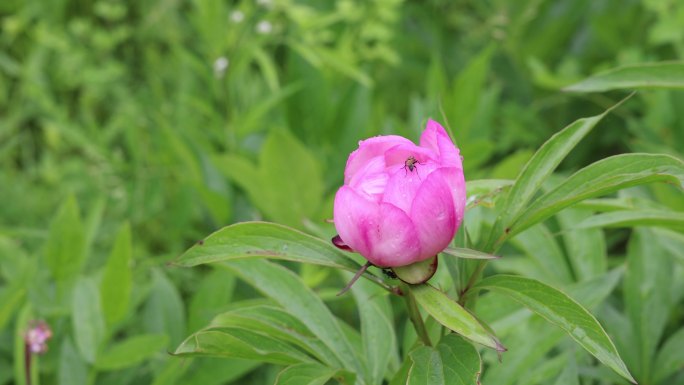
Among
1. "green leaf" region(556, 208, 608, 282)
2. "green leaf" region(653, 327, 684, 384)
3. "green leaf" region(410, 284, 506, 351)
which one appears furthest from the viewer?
"green leaf" region(556, 208, 608, 282)

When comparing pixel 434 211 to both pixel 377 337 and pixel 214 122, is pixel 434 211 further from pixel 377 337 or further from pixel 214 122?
pixel 214 122

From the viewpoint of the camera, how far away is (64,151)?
8.07ft

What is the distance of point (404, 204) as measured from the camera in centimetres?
66

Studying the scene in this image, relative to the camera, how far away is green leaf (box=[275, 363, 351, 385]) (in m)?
0.74

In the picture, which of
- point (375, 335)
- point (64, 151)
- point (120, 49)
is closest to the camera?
point (375, 335)

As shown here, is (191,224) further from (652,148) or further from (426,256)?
(426,256)

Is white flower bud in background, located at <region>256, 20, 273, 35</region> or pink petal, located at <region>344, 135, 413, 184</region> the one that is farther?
white flower bud in background, located at <region>256, 20, 273, 35</region>

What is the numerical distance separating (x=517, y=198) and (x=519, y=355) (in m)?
0.30

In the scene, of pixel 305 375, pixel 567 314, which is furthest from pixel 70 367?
pixel 567 314

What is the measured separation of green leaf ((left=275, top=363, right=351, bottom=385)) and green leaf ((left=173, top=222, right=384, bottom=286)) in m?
0.11

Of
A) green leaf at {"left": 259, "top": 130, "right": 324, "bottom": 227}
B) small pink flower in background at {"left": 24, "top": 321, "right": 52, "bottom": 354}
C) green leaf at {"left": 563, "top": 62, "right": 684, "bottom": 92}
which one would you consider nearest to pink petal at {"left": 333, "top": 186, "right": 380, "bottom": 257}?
green leaf at {"left": 563, "top": 62, "right": 684, "bottom": 92}

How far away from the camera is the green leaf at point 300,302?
88cm

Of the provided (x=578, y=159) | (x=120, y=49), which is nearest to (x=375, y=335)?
(x=578, y=159)

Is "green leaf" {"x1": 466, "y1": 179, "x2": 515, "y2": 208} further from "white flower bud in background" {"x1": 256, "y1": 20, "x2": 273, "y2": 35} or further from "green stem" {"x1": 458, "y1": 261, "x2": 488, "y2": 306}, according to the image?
"white flower bud in background" {"x1": 256, "y1": 20, "x2": 273, "y2": 35}
